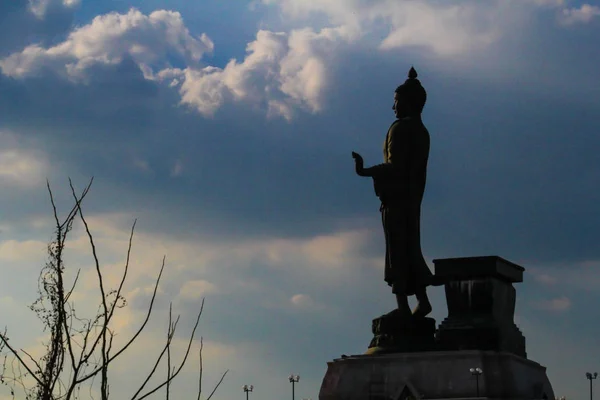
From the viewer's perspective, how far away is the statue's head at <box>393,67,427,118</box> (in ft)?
62.8

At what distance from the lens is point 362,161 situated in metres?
18.5

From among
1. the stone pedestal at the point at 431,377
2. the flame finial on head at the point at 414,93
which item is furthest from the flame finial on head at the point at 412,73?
the stone pedestal at the point at 431,377

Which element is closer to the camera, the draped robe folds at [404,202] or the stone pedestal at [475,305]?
the stone pedestal at [475,305]

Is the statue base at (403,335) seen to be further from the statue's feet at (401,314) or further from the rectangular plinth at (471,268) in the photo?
the rectangular plinth at (471,268)

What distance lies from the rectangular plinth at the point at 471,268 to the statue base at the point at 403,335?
0.93 m

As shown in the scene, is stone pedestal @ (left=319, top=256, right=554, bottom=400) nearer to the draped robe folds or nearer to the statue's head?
the draped robe folds

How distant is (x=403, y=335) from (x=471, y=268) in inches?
68.5

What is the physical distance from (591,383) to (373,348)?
110ft

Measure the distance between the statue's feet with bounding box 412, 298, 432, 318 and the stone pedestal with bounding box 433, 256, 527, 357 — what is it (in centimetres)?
37

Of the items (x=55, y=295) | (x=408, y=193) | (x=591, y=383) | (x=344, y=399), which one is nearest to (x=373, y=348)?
(x=344, y=399)

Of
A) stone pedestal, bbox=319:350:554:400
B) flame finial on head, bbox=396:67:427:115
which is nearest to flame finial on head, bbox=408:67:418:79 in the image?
flame finial on head, bbox=396:67:427:115

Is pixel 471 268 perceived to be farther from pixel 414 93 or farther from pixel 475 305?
pixel 414 93

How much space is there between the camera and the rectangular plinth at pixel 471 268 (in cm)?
1805

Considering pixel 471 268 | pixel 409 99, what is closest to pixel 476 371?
pixel 471 268
